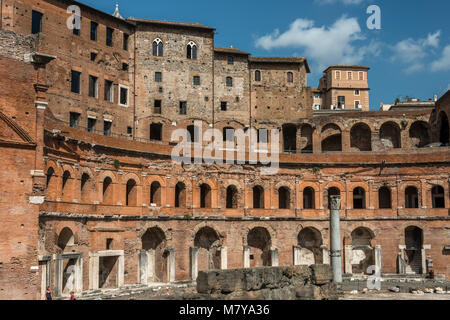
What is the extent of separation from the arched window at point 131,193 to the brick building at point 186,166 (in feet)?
0.22

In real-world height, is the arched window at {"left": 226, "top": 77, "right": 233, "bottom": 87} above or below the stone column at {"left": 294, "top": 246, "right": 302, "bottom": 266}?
above

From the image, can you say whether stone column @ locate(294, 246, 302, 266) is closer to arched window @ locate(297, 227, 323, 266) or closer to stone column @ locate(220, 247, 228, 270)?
arched window @ locate(297, 227, 323, 266)

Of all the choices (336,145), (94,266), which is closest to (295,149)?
(336,145)

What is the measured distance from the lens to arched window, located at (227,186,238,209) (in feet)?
130

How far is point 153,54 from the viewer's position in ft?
145

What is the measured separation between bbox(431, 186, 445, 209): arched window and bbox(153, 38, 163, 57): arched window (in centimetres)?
2390

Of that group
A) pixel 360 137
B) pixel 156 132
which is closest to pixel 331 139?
pixel 360 137

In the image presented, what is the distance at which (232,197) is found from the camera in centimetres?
4078

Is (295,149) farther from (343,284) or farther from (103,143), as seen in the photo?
(103,143)

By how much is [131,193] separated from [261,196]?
1049 cm

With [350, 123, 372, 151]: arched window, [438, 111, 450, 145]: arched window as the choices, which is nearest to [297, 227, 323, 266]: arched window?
[350, 123, 372, 151]: arched window

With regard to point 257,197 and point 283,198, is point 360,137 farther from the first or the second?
point 257,197

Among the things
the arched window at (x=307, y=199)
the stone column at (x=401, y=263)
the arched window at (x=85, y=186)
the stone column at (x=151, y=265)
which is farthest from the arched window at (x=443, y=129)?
the arched window at (x=85, y=186)
